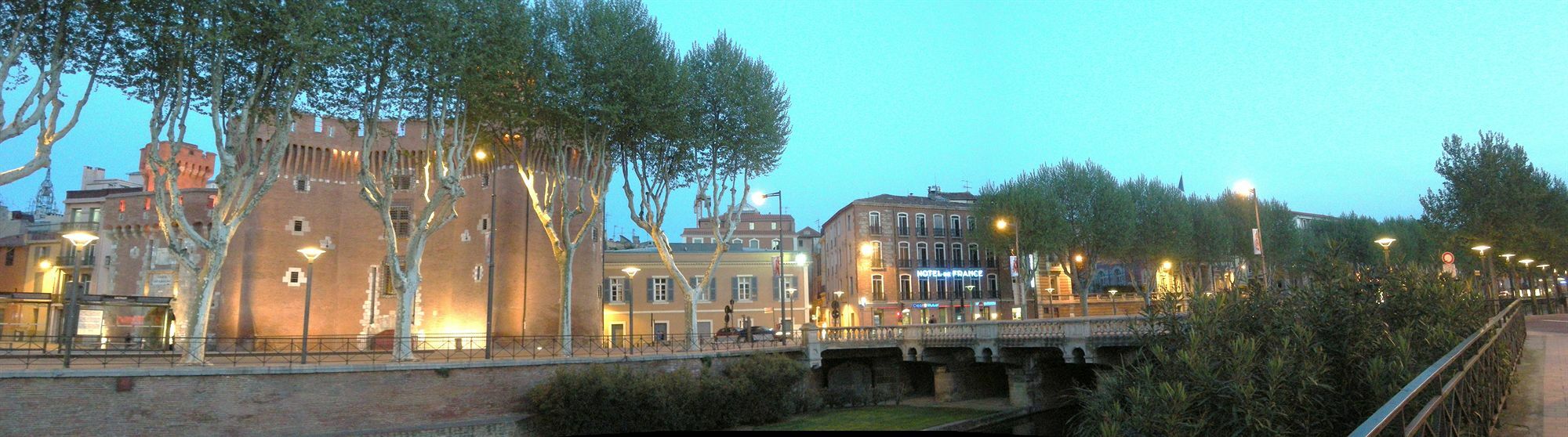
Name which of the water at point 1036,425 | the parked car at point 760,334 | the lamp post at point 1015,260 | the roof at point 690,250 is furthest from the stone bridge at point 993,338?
the roof at point 690,250

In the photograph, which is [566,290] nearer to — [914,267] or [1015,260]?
[1015,260]

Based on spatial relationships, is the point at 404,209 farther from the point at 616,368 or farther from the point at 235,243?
the point at 616,368

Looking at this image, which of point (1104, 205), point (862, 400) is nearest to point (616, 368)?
point (862, 400)

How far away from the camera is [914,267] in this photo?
2343 inches

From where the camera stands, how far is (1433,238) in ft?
148

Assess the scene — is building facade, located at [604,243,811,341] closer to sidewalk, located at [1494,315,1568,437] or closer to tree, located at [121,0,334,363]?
tree, located at [121,0,334,363]

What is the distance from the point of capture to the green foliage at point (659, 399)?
26141 mm

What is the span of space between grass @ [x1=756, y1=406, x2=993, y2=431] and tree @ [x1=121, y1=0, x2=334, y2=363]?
55.0 ft

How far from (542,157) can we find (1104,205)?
97.2 feet

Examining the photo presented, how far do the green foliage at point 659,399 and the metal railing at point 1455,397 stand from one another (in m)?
20.8

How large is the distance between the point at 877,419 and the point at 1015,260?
1281 centimetres

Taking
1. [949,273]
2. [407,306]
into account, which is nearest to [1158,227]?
[949,273]

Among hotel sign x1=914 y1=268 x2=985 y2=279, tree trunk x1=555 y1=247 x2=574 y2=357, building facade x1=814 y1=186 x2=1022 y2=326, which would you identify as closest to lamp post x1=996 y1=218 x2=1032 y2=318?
building facade x1=814 y1=186 x2=1022 y2=326

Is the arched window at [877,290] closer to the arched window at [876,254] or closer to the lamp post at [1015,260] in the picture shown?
the arched window at [876,254]
